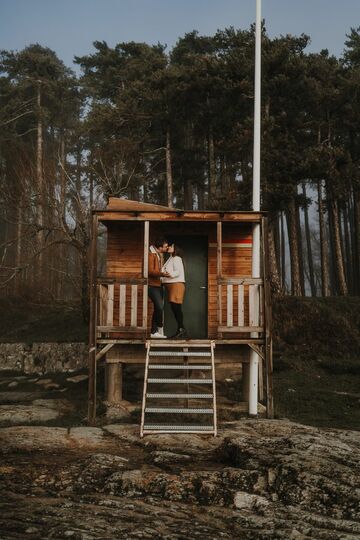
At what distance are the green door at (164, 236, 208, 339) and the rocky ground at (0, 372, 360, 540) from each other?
4.35 meters

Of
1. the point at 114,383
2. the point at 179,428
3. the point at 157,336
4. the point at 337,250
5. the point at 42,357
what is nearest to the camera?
the point at 179,428

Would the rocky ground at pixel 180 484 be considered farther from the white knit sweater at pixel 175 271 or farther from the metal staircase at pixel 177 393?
the white knit sweater at pixel 175 271

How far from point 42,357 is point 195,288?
8.51 metres

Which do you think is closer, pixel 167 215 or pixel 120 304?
pixel 120 304

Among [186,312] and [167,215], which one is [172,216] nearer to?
[167,215]

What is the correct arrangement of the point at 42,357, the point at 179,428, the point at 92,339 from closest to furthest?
the point at 179,428 → the point at 92,339 → the point at 42,357

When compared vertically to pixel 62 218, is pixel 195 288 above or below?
below

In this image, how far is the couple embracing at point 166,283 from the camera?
10.8 metres

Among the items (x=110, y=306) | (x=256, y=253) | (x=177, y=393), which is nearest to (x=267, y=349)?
(x=177, y=393)

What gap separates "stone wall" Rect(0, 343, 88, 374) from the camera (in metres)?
18.7

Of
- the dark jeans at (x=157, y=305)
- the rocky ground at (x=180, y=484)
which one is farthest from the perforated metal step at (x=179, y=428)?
the dark jeans at (x=157, y=305)

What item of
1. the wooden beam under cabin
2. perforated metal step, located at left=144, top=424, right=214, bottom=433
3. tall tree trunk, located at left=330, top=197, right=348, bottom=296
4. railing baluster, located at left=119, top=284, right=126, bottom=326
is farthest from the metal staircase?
tall tree trunk, located at left=330, top=197, right=348, bottom=296

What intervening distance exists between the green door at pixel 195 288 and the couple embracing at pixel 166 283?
1950mm

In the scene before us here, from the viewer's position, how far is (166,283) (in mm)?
10914
